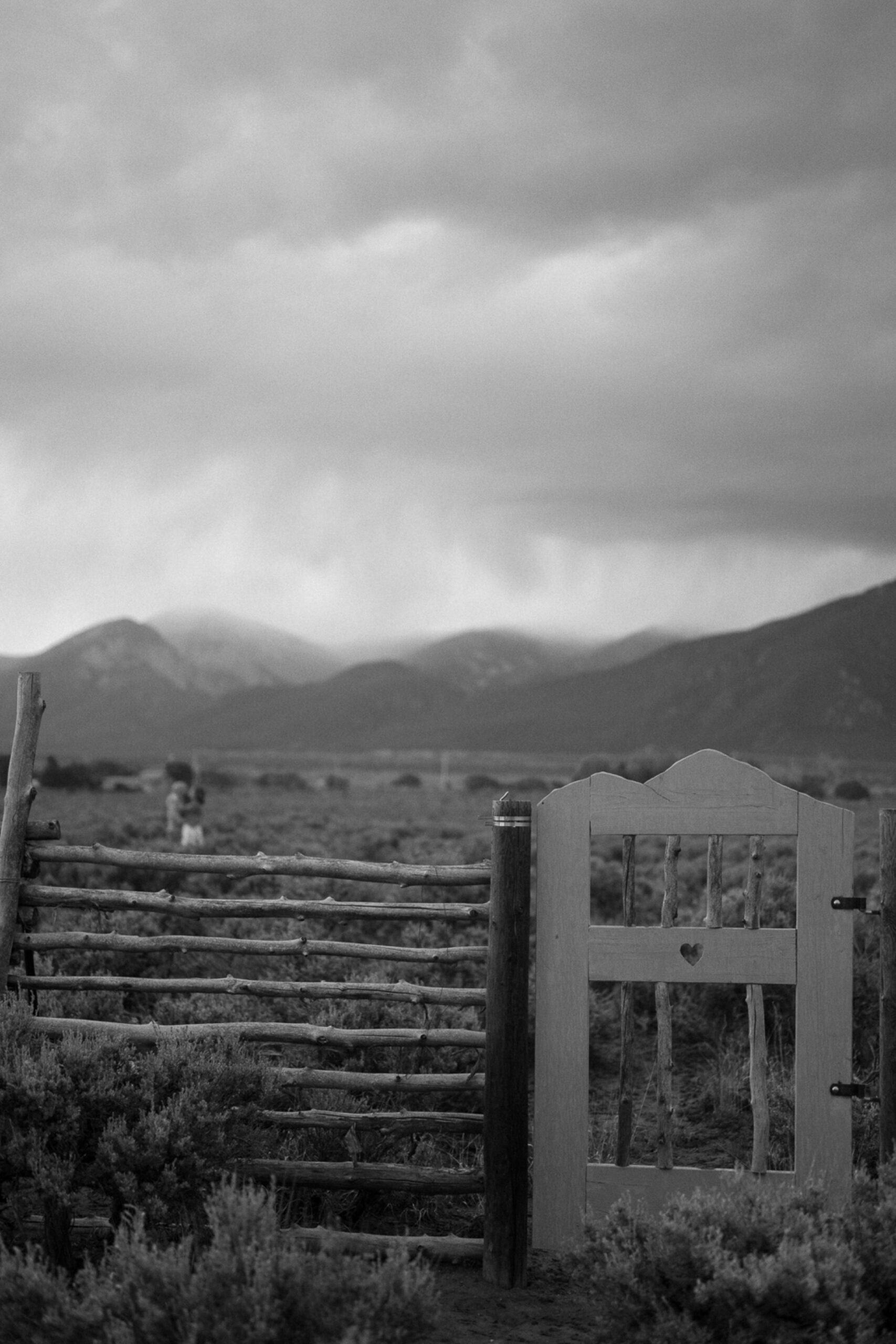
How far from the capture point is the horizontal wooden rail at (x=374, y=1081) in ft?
17.6

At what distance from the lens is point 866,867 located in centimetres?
1642

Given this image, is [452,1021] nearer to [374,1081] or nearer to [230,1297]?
[374,1081]

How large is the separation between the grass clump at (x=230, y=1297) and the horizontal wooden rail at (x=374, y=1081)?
1.55 m

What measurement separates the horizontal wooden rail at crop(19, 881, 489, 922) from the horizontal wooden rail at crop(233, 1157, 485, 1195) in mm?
1021

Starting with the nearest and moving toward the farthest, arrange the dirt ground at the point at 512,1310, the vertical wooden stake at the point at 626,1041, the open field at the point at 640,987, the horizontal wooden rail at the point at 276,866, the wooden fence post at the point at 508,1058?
1. the dirt ground at the point at 512,1310
2. the wooden fence post at the point at 508,1058
3. the vertical wooden stake at the point at 626,1041
4. the horizontal wooden rail at the point at 276,866
5. the open field at the point at 640,987

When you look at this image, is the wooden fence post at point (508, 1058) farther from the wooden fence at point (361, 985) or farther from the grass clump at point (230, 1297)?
the grass clump at point (230, 1297)

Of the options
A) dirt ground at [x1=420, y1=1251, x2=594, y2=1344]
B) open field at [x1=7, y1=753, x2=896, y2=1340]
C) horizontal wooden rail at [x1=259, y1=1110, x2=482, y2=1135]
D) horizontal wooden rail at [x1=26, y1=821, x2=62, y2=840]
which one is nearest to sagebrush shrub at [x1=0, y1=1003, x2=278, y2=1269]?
open field at [x1=7, y1=753, x2=896, y2=1340]

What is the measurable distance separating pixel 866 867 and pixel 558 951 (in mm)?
12333

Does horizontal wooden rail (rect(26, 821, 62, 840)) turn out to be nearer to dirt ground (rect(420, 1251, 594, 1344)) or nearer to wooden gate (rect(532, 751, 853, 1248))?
wooden gate (rect(532, 751, 853, 1248))

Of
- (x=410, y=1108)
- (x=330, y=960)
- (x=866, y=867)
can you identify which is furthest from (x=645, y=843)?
(x=410, y=1108)

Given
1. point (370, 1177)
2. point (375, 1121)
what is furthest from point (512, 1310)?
point (375, 1121)

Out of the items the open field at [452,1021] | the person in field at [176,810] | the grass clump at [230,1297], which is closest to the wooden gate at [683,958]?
the open field at [452,1021]

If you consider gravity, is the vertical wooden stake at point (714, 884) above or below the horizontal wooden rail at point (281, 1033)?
above

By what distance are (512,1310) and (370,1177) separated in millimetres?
819
